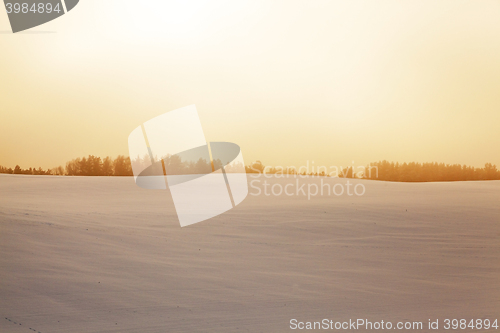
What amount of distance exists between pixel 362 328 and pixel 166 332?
1.29m

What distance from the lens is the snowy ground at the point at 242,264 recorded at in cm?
251

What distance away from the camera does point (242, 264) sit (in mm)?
3176

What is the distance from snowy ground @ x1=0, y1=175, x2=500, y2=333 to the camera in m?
2.51

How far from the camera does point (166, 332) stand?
231 centimetres

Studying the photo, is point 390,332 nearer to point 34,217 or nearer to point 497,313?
point 497,313

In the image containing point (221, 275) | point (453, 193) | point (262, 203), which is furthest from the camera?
point (453, 193)

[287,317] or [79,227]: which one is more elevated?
[79,227]

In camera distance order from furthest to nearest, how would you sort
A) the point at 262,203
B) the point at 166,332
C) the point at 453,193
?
the point at 453,193 → the point at 262,203 → the point at 166,332

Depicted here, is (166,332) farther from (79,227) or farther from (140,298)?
(79,227)

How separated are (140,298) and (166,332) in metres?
0.43

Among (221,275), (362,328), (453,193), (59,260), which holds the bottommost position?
(453,193)

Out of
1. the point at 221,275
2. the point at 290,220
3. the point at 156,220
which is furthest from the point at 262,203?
the point at 221,275

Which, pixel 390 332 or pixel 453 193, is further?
pixel 453 193

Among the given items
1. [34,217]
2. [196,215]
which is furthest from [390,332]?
[34,217]
